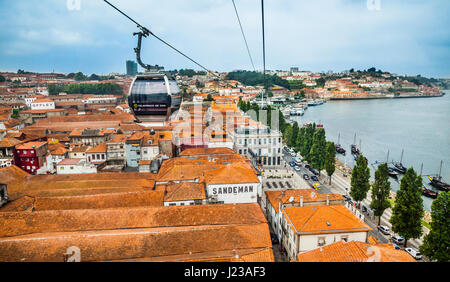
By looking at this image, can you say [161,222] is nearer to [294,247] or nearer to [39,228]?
[39,228]

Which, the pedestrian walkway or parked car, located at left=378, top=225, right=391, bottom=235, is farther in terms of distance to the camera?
the pedestrian walkway

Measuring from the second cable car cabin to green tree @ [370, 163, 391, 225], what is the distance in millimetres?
12328

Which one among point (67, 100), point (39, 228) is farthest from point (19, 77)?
point (39, 228)

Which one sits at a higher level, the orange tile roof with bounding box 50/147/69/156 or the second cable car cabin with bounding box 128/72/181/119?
the second cable car cabin with bounding box 128/72/181/119

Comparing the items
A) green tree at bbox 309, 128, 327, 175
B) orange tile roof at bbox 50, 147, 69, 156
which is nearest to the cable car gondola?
green tree at bbox 309, 128, 327, 175

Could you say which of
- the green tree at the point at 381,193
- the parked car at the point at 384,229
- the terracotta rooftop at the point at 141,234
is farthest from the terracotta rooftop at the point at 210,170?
the parked car at the point at 384,229

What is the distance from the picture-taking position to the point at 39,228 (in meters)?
9.69

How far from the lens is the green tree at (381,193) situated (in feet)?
43.5

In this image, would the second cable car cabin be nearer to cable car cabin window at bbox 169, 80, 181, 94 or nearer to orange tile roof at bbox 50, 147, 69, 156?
cable car cabin window at bbox 169, 80, 181, 94

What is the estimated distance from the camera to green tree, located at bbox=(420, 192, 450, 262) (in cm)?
941

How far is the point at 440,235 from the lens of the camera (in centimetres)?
956

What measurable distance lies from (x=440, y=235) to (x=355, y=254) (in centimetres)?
418

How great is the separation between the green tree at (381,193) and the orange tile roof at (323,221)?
A: 3.75 m

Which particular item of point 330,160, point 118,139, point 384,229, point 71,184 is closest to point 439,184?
point 330,160
